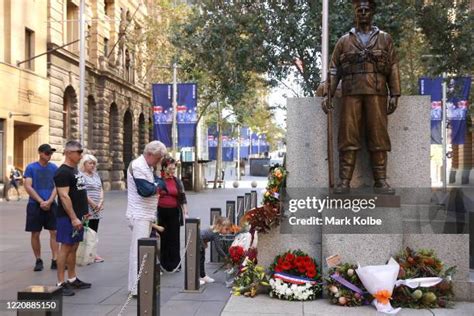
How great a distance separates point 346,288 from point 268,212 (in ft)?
4.36

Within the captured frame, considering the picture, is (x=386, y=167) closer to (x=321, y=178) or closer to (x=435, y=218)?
(x=321, y=178)

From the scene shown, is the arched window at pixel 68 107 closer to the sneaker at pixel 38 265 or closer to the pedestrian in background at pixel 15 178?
the pedestrian in background at pixel 15 178

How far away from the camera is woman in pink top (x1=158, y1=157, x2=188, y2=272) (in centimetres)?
876

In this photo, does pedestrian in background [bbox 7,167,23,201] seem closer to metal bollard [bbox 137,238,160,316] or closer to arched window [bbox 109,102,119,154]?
arched window [bbox 109,102,119,154]

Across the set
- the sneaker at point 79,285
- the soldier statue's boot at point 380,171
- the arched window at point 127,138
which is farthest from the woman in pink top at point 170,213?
the arched window at point 127,138

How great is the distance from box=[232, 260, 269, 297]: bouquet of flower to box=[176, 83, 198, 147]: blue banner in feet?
72.3

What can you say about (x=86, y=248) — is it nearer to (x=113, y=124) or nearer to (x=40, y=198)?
(x=40, y=198)

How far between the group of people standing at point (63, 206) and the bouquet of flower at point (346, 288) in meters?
3.31

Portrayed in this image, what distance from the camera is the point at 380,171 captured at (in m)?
7.02

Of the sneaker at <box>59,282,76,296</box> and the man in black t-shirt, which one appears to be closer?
the man in black t-shirt

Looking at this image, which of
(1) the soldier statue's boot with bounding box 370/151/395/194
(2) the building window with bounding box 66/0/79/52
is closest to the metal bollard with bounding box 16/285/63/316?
(1) the soldier statue's boot with bounding box 370/151/395/194

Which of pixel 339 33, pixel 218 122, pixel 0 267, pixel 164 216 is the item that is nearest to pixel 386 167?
pixel 164 216

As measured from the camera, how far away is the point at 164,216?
28.9 feet

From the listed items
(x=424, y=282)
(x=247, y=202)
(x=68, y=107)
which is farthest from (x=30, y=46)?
(x=424, y=282)
